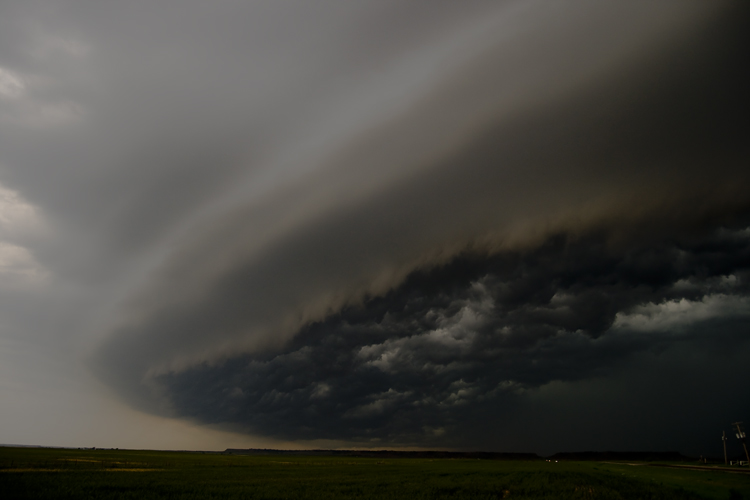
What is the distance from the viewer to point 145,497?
43.4 metres

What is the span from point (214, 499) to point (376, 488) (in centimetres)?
2229

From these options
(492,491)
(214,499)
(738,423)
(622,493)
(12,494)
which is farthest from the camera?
(738,423)

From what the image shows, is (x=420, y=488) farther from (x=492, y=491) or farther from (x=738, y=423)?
(x=738, y=423)

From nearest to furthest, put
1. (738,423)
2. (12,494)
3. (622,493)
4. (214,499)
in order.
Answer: (12,494)
(214,499)
(622,493)
(738,423)

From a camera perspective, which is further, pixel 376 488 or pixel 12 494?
pixel 376 488

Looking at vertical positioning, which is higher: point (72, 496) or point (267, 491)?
point (72, 496)

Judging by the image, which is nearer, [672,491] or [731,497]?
[731,497]

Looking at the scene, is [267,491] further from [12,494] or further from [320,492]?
[12,494]

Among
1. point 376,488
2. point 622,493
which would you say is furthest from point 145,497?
point 622,493

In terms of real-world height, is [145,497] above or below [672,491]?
above

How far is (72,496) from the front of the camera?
1652 inches

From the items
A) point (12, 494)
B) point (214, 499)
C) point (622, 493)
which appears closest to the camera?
point (12, 494)

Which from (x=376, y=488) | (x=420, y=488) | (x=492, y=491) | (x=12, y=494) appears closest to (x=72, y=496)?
(x=12, y=494)

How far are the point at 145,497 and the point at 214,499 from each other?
7.62 metres
